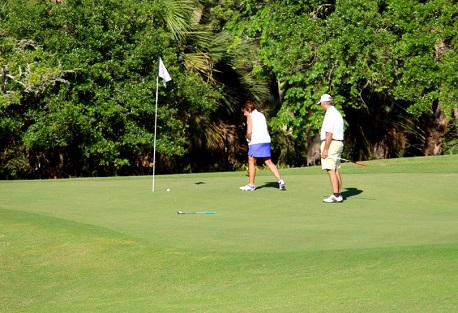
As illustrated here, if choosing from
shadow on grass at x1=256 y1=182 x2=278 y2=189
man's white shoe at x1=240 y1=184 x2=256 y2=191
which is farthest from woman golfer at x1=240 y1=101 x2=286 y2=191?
shadow on grass at x1=256 y1=182 x2=278 y2=189

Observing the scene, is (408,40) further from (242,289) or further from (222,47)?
(242,289)

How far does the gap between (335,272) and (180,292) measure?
150 centimetres

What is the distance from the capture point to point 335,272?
10.3 meters

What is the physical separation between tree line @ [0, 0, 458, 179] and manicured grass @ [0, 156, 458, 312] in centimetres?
1131

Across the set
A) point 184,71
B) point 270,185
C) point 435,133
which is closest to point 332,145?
point 270,185

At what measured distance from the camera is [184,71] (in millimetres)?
33094

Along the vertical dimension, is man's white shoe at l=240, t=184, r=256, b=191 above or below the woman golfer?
below

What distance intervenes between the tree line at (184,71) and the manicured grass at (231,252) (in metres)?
11.3

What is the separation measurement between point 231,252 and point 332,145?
18.5ft

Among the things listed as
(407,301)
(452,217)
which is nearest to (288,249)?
(407,301)

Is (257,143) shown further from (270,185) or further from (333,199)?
(333,199)

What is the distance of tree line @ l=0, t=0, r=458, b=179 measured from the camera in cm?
2997

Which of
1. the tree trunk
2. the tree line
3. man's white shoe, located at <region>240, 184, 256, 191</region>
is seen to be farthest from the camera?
the tree trunk

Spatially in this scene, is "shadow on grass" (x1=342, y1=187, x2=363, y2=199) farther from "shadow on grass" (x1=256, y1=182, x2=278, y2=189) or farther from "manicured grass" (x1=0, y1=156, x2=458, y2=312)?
"shadow on grass" (x1=256, y1=182, x2=278, y2=189)
